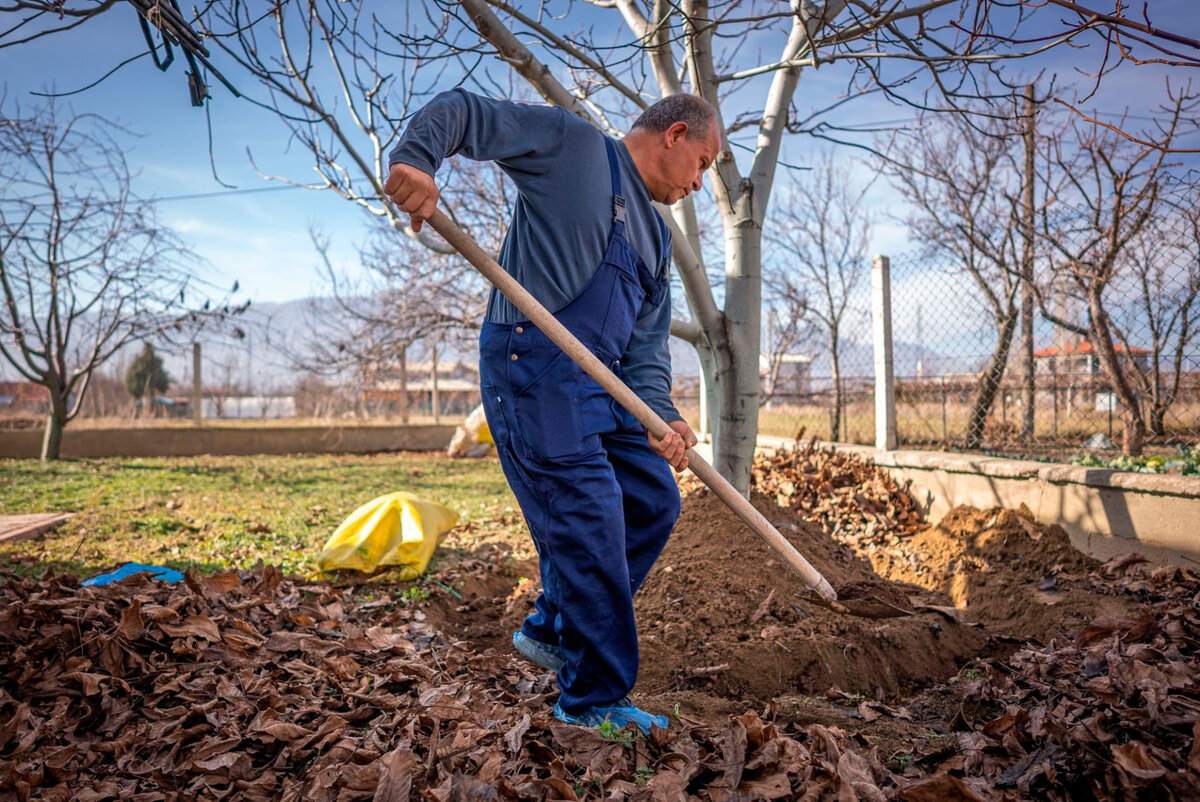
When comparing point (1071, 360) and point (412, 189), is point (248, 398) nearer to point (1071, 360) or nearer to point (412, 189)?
point (1071, 360)

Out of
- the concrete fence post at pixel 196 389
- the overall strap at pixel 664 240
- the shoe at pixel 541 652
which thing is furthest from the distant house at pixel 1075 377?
the concrete fence post at pixel 196 389

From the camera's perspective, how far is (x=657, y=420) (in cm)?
230

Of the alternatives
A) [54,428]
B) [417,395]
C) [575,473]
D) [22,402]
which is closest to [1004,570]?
[575,473]

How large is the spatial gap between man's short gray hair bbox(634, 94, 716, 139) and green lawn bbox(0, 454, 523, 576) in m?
3.66

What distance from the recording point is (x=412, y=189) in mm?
1964

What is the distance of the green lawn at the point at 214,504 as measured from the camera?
516 centimetres

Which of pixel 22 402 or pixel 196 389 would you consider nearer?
pixel 196 389

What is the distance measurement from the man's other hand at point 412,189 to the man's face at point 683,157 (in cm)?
83

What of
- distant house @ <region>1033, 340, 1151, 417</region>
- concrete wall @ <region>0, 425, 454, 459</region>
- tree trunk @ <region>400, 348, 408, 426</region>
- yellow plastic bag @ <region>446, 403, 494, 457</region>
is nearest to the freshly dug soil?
distant house @ <region>1033, 340, 1151, 417</region>

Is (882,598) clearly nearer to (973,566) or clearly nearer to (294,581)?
(973,566)

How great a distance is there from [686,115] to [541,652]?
189 centimetres

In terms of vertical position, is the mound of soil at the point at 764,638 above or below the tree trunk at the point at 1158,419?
below

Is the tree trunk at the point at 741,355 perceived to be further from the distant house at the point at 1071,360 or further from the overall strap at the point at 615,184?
the distant house at the point at 1071,360

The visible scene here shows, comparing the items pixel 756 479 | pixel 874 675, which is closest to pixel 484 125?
pixel 874 675
